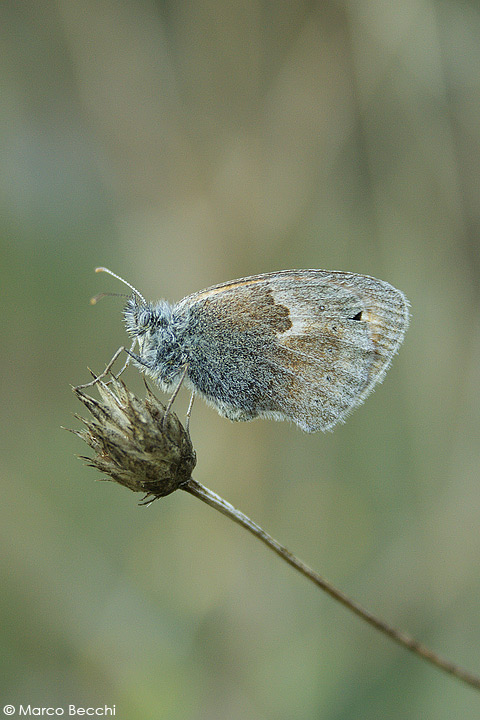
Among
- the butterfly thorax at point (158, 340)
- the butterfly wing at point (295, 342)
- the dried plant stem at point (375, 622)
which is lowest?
the dried plant stem at point (375, 622)

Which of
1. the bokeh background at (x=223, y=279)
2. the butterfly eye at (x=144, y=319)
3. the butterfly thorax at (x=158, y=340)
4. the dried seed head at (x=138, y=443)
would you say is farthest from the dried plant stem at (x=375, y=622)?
the bokeh background at (x=223, y=279)

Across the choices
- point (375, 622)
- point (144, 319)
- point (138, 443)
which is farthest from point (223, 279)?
point (375, 622)

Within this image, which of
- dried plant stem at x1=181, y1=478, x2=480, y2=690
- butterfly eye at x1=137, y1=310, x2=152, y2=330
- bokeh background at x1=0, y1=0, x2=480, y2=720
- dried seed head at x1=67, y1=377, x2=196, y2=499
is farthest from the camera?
bokeh background at x1=0, y1=0, x2=480, y2=720

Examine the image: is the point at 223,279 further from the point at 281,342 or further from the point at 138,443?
the point at 138,443

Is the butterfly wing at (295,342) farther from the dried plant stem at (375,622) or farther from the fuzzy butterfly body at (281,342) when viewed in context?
the dried plant stem at (375,622)

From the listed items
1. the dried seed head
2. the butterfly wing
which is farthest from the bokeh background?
the dried seed head

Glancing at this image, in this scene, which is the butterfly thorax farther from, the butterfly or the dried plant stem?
the dried plant stem
